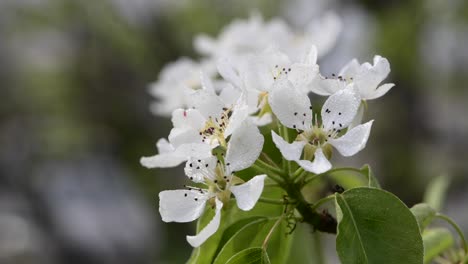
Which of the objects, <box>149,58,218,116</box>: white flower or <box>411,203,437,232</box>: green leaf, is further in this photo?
<box>149,58,218,116</box>: white flower

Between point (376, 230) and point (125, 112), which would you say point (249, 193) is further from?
point (125, 112)

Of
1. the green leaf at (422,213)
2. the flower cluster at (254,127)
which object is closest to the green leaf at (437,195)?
the green leaf at (422,213)

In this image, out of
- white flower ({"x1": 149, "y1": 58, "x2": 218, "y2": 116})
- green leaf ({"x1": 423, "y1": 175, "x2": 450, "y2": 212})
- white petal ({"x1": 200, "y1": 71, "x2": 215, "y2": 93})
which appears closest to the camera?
white petal ({"x1": 200, "y1": 71, "x2": 215, "y2": 93})

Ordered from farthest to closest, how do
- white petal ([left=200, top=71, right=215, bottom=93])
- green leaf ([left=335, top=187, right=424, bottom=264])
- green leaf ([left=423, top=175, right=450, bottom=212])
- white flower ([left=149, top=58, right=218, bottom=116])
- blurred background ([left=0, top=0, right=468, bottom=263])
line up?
blurred background ([left=0, top=0, right=468, bottom=263]), white flower ([left=149, top=58, right=218, bottom=116]), green leaf ([left=423, top=175, right=450, bottom=212]), white petal ([left=200, top=71, right=215, bottom=93]), green leaf ([left=335, top=187, right=424, bottom=264])

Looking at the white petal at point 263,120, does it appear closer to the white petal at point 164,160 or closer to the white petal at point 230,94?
the white petal at point 230,94

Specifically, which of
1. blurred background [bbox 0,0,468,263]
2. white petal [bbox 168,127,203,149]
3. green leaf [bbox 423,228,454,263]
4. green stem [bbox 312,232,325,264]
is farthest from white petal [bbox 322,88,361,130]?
blurred background [bbox 0,0,468,263]

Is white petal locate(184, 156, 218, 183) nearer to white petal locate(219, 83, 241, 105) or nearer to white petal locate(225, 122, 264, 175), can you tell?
white petal locate(225, 122, 264, 175)

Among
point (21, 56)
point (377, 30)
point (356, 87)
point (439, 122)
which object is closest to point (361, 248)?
point (356, 87)
